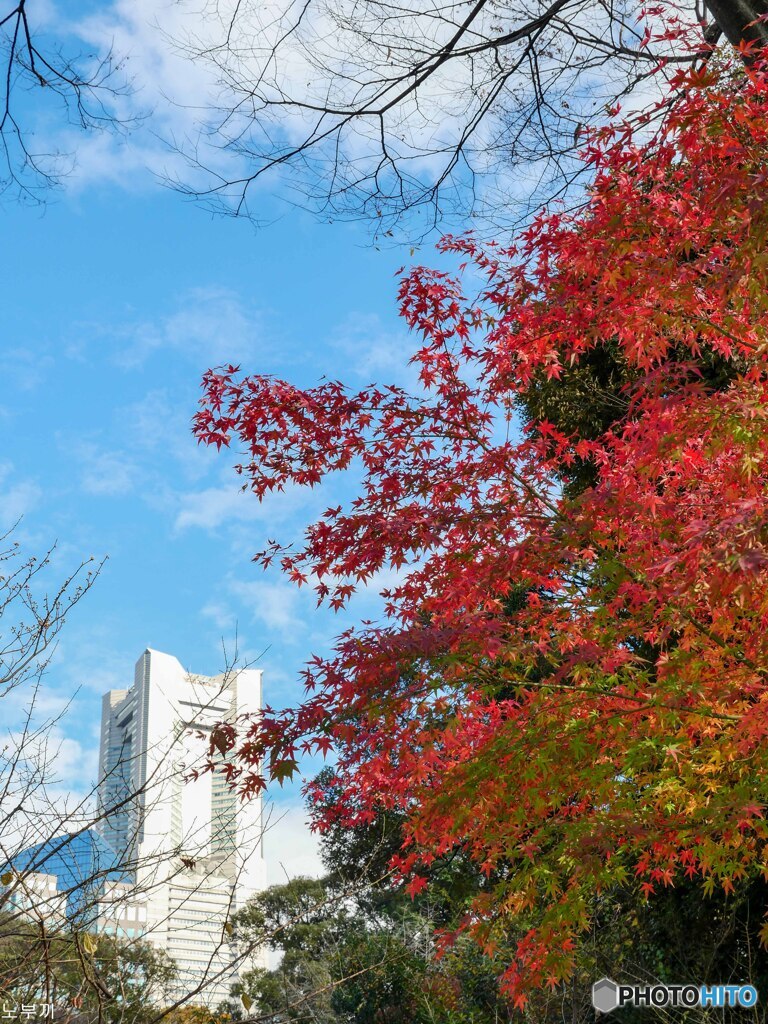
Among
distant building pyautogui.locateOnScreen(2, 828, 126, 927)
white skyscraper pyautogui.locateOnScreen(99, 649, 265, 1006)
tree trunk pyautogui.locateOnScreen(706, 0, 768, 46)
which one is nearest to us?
distant building pyautogui.locateOnScreen(2, 828, 126, 927)

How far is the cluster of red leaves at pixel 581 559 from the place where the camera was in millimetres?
3904

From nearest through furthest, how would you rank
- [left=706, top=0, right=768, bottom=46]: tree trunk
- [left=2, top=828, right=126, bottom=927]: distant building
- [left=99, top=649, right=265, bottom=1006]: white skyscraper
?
[left=2, top=828, right=126, bottom=927]: distant building
[left=99, top=649, right=265, bottom=1006]: white skyscraper
[left=706, top=0, right=768, bottom=46]: tree trunk

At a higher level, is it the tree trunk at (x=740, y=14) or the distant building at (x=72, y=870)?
the tree trunk at (x=740, y=14)

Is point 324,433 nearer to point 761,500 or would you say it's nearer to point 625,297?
point 625,297

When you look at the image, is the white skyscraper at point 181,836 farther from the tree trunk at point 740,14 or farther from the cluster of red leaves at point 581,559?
the tree trunk at point 740,14

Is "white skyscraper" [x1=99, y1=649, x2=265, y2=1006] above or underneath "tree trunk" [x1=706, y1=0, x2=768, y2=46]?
underneath

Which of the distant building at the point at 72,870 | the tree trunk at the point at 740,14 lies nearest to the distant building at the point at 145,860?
the distant building at the point at 72,870

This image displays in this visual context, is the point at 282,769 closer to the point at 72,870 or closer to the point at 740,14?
the point at 72,870

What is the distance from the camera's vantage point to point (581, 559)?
4.96m

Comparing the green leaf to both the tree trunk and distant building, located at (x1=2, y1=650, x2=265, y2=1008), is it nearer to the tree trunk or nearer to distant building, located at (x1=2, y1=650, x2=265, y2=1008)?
distant building, located at (x1=2, y1=650, x2=265, y2=1008)

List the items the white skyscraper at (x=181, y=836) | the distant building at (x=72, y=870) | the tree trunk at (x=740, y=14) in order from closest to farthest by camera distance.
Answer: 1. the distant building at (x=72, y=870)
2. the white skyscraper at (x=181, y=836)
3. the tree trunk at (x=740, y=14)

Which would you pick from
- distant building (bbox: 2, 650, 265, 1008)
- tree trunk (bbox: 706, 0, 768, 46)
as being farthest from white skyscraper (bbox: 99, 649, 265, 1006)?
tree trunk (bbox: 706, 0, 768, 46)

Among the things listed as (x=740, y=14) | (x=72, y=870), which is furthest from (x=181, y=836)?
(x=740, y=14)

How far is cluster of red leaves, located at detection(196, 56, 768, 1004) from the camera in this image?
390cm
